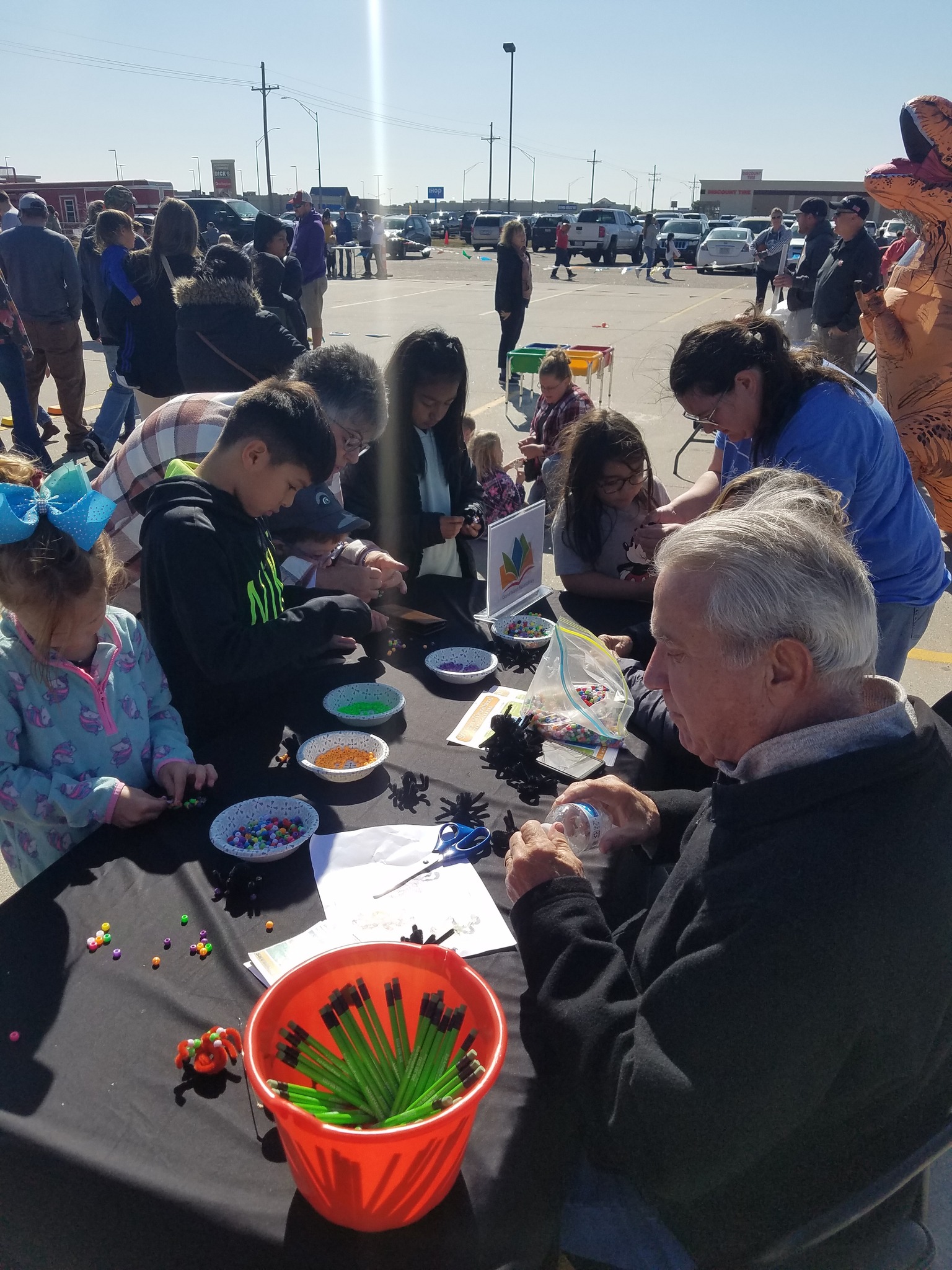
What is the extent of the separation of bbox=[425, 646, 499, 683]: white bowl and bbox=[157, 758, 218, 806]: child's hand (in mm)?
790

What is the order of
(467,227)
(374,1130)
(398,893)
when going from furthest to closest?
(467,227) → (398,893) → (374,1130)

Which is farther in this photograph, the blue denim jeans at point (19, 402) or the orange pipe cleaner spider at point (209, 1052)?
the blue denim jeans at point (19, 402)

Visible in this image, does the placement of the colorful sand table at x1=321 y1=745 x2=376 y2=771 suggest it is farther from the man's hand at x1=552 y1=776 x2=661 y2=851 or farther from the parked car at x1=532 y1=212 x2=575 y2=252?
the parked car at x1=532 y1=212 x2=575 y2=252

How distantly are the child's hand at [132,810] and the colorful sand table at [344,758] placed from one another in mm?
360

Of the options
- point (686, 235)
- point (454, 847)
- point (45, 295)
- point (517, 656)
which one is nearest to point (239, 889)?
point (454, 847)

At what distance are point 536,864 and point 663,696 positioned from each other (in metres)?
0.37

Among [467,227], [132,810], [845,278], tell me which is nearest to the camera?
[132,810]

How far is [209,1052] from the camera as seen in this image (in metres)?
1.18

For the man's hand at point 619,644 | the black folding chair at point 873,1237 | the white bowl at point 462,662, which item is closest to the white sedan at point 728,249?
the man's hand at point 619,644

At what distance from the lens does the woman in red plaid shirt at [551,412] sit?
552cm

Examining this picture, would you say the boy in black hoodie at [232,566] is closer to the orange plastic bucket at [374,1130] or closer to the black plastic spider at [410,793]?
the black plastic spider at [410,793]

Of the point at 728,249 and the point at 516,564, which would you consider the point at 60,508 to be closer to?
the point at 516,564

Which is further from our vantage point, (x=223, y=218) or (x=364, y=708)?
(x=223, y=218)

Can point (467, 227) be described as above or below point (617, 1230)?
above
